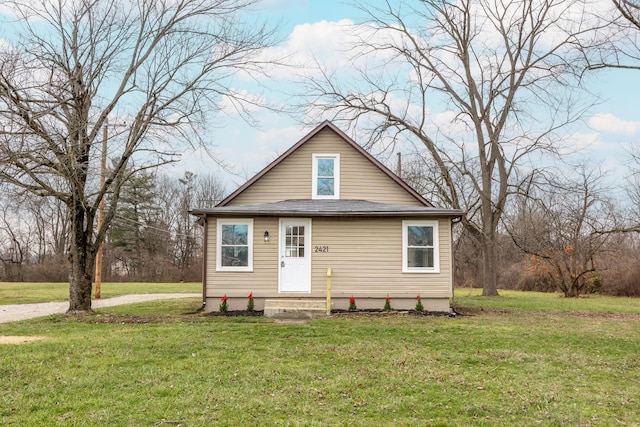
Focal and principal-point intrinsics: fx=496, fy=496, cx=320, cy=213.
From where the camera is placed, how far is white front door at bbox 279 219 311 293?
44.7 feet

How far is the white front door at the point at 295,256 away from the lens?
13617 millimetres

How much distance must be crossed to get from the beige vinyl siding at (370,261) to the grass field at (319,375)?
265 cm

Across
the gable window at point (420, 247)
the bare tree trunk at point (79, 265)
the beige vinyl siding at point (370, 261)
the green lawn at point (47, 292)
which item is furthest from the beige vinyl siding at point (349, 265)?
the green lawn at point (47, 292)

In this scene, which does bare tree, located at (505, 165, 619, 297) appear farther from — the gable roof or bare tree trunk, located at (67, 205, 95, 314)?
bare tree trunk, located at (67, 205, 95, 314)

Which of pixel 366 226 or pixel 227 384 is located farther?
pixel 366 226

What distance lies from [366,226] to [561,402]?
8617mm

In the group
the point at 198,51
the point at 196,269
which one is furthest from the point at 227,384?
the point at 196,269

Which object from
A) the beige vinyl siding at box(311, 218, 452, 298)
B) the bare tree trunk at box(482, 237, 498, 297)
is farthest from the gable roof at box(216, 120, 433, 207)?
the bare tree trunk at box(482, 237, 498, 297)

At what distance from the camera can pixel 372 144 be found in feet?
72.6

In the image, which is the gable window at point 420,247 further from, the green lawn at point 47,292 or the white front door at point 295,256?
the green lawn at point 47,292

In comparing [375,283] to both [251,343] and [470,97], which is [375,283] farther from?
[470,97]

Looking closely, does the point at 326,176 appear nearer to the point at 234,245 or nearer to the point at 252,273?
the point at 234,245

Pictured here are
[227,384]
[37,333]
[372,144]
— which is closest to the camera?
[227,384]

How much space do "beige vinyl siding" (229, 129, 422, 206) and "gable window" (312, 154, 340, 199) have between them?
129 millimetres
